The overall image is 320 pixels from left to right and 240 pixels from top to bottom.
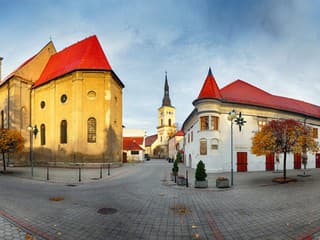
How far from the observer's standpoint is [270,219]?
22.2 feet

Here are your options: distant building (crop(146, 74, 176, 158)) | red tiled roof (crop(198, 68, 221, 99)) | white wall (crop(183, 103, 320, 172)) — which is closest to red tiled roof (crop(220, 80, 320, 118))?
white wall (crop(183, 103, 320, 172))

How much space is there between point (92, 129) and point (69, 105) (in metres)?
4.98

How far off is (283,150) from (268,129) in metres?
1.95

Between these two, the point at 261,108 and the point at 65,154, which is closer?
the point at 261,108

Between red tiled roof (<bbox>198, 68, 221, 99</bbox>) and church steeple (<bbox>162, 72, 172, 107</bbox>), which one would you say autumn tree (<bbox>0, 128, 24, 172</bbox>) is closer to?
red tiled roof (<bbox>198, 68, 221, 99</bbox>)

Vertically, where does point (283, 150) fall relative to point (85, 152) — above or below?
above

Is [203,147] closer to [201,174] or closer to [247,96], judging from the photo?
[247,96]

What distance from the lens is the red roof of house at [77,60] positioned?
93.6 feet

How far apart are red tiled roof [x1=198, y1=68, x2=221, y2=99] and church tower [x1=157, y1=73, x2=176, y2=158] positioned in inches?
2266

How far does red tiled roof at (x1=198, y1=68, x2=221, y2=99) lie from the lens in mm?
22578

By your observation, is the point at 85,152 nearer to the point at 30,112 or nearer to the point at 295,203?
the point at 30,112

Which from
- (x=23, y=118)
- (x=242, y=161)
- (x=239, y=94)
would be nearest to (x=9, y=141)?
(x=23, y=118)

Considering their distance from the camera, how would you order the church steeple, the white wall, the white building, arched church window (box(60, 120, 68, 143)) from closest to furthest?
the white wall < the white building < arched church window (box(60, 120, 68, 143)) < the church steeple

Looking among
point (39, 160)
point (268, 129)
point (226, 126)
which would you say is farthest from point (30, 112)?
point (268, 129)
